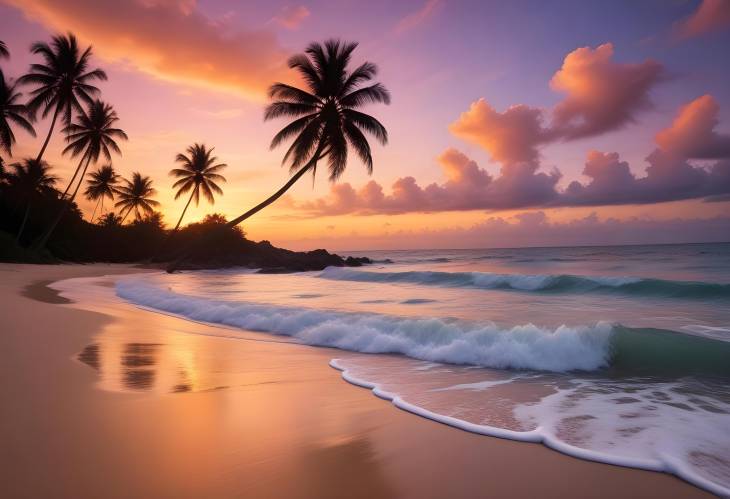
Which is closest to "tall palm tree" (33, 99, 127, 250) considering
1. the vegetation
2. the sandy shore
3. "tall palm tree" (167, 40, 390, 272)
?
the vegetation

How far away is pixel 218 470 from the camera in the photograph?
7.84ft

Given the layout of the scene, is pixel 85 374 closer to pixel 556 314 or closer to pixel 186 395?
pixel 186 395

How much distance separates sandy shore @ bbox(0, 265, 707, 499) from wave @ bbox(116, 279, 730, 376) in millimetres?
1932

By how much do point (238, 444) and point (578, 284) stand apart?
17979 millimetres

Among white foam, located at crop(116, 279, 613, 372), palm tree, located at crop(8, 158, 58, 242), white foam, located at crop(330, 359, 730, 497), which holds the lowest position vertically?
white foam, located at crop(330, 359, 730, 497)

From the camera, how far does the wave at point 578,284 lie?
571 inches

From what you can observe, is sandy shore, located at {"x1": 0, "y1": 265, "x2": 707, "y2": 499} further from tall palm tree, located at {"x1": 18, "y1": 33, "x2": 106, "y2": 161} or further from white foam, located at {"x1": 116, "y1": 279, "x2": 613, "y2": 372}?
tall palm tree, located at {"x1": 18, "y1": 33, "x2": 106, "y2": 161}

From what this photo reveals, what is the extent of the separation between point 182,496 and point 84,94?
35.9 meters

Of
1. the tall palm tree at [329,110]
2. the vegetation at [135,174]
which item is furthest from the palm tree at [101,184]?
the tall palm tree at [329,110]

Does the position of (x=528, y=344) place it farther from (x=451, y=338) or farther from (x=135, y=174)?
(x=135, y=174)

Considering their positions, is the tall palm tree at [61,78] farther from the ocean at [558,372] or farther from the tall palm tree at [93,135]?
the ocean at [558,372]

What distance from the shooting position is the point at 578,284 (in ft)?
58.7

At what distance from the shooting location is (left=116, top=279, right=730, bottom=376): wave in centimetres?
543

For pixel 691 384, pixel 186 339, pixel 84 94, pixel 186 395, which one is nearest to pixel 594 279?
pixel 691 384
